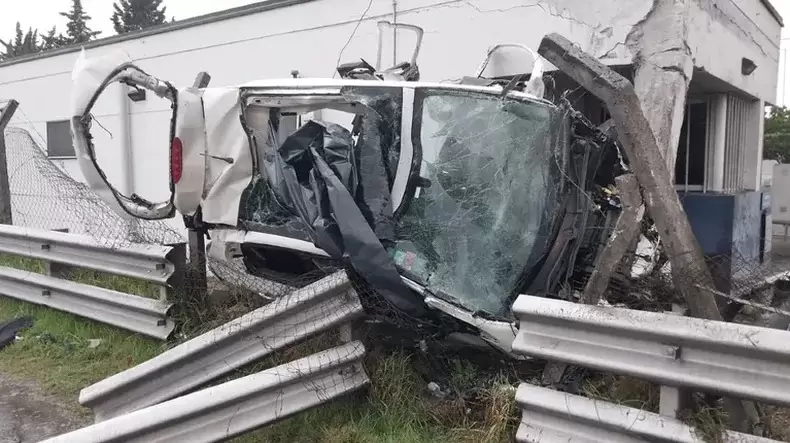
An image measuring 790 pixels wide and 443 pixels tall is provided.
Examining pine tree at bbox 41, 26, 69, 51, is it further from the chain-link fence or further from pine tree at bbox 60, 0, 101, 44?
the chain-link fence

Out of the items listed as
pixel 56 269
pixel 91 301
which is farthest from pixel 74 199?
pixel 91 301

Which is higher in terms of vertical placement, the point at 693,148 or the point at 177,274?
the point at 693,148

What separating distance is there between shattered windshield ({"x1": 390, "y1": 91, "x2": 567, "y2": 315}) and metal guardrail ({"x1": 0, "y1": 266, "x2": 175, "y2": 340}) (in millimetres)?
2200

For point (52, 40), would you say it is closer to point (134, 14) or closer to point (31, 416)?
point (134, 14)

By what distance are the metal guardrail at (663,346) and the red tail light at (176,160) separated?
283cm

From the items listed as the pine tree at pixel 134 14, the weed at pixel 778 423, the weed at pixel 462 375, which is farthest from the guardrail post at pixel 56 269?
the pine tree at pixel 134 14

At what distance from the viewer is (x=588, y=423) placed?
8.90 feet

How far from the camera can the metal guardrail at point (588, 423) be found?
2494 mm

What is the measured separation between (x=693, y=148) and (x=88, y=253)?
7250 millimetres

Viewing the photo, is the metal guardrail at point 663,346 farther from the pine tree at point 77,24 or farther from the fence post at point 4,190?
the pine tree at point 77,24

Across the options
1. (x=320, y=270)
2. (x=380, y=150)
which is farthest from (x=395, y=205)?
(x=320, y=270)

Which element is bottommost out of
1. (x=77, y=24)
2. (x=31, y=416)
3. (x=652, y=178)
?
(x=31, y=416)

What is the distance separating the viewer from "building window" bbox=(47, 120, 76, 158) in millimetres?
12539

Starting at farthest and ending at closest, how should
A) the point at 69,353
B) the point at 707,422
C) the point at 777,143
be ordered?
1. the point at 777,143
2. the point at 69,353
3. the point at 707,422
